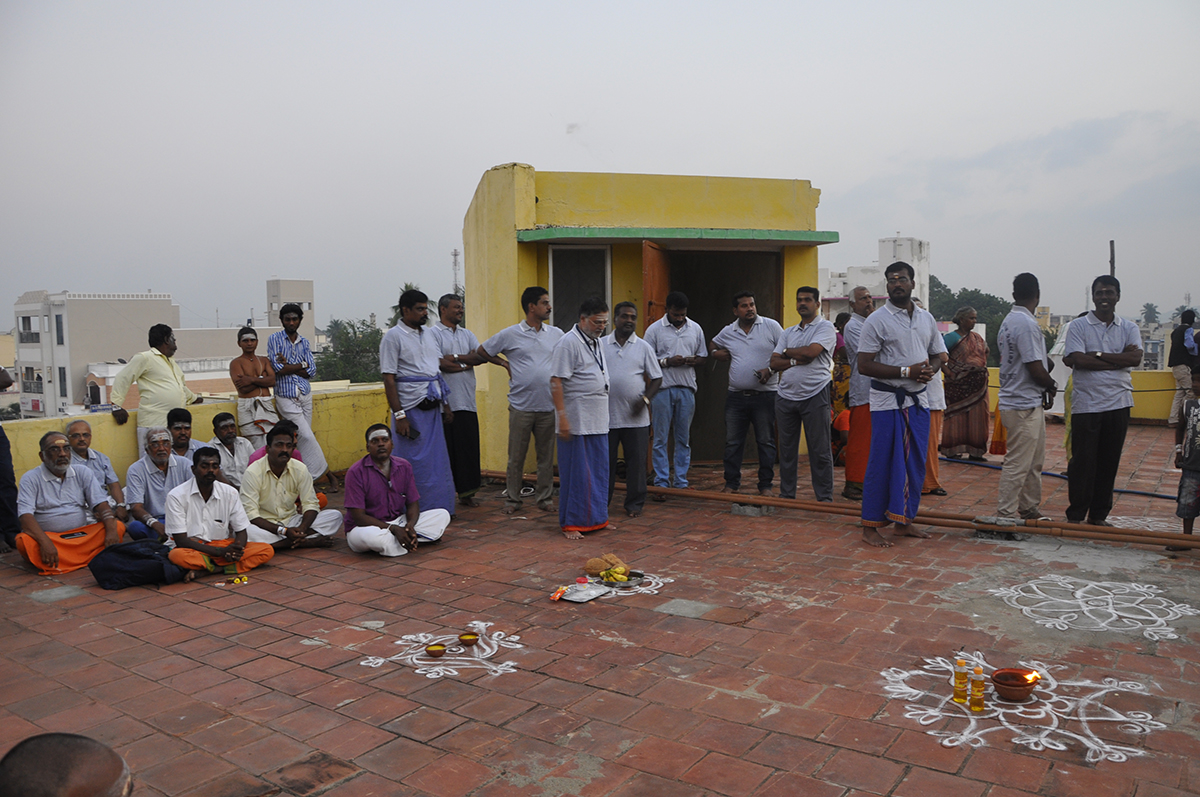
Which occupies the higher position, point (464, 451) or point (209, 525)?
point (464, 451)

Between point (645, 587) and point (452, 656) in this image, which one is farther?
point (645, 587)

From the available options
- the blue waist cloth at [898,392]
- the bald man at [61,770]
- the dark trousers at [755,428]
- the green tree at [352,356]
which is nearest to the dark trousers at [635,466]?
the dark trousers at [755,428]

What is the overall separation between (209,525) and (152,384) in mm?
2380

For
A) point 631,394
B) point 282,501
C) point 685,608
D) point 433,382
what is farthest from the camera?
point 631,394

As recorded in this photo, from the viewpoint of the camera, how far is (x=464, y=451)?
770 cm

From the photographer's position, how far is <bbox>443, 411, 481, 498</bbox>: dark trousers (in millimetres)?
7645

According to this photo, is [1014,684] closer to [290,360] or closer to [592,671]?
Result: [592,671]

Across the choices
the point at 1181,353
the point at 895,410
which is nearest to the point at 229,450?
the point at 895,410

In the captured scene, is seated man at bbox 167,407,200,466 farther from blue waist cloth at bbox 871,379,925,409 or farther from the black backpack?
blue waist cloth at bbox 871,379,925,409

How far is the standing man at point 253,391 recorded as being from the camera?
786 centimetres

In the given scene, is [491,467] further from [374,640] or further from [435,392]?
[374,640]

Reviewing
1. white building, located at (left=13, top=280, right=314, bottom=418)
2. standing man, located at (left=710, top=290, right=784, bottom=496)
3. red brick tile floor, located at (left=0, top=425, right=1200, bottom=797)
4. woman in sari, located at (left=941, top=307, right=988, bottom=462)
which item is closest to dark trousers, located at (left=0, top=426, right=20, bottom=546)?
red brick tile floor, located at (left=0, top=425, right=1200, bottom=797)

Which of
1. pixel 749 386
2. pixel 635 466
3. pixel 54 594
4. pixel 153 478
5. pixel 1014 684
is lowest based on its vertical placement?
pixel 54 594

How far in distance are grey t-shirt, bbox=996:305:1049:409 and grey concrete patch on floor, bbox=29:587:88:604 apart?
257 inches
